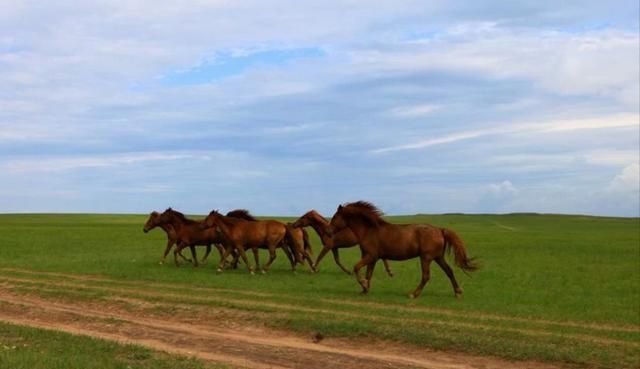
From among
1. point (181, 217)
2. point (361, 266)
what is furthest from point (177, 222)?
point (361, 266)

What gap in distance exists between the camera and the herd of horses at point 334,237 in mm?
18094

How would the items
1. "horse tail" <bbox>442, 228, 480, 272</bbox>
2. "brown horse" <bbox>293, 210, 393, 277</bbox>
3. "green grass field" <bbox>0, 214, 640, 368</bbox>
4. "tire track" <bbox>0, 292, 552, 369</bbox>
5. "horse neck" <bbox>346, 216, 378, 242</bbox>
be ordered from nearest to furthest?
"tire track" <bbox>0, 292, 552, 369</bbox> → "green grass field" <bbox>0, 214, 640, 368</bbox> → "horse tail" <bbox>442, 228, 480, 272</bbox> → "horse neck" <bbox>346, 216, 378, 242</bbox> → "brown horse" <bbox>293, 210, 393, 277</bbox>

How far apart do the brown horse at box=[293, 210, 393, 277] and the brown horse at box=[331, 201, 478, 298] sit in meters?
2.14

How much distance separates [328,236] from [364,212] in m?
3.13

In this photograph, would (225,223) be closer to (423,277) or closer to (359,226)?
(359,226)

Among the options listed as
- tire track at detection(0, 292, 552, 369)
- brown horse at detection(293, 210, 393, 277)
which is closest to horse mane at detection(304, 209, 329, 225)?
brown horse at detection(293, 210, 393, 277)

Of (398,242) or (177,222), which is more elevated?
(177,222)

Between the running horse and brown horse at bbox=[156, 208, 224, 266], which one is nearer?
the running horse

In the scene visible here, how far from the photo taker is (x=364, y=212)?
18.7 meters

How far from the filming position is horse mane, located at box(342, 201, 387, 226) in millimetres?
18609

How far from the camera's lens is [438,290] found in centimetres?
1939

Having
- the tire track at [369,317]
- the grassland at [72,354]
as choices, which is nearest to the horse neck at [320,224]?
the tire track at [369,317]

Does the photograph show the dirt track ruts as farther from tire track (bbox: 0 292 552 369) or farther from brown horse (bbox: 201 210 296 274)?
brown horse (bbox: 201 210 296 274)

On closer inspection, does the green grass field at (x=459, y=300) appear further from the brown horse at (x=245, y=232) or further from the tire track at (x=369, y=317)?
the brown horse at (x=245, y=232)
